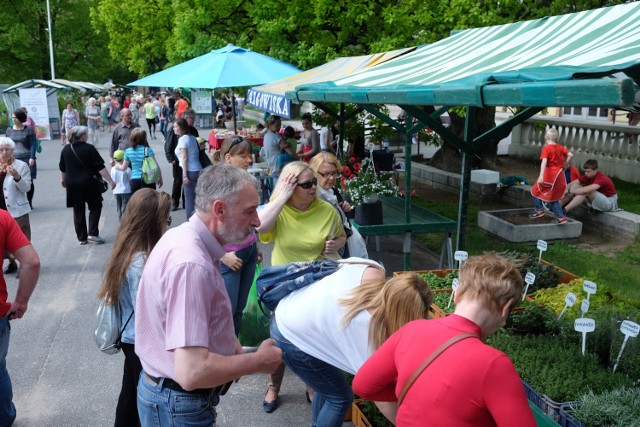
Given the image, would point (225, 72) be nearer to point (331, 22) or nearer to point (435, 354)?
point (331, 22)

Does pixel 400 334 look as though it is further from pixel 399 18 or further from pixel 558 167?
pixel 399 18

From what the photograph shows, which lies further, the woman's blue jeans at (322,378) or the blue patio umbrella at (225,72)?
the blue patio umbrella at (225,72)

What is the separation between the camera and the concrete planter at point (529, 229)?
906 centimetres

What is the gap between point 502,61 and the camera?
16.8 ft

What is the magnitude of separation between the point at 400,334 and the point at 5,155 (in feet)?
20.8

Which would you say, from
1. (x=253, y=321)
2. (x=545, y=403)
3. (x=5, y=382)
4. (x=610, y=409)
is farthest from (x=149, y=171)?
(x=610, y=409)

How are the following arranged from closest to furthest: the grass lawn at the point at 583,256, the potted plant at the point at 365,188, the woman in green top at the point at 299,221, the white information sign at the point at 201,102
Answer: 1. the woman in green top at the point at 299,221
2. the potted plant at the point at 365,188
3. the grass lawn at the point at 583,256
4. the white information sign at the point at 201,102

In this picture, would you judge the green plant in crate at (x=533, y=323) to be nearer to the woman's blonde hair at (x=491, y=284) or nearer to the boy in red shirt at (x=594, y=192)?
the woman's blonde hair at (x=491, y=284)

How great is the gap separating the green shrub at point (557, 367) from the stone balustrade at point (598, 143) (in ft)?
36.3

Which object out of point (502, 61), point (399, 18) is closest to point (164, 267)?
point (502, 61)

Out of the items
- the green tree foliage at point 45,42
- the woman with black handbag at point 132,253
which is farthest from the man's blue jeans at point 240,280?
the green tree foliage at point 45,42

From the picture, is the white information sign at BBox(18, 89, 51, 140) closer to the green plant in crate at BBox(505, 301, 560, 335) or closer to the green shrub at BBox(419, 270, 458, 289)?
the green shrub at BBox(419, 270, 458, 289)

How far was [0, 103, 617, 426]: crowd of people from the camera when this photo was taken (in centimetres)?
204

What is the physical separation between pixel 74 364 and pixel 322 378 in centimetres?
314
